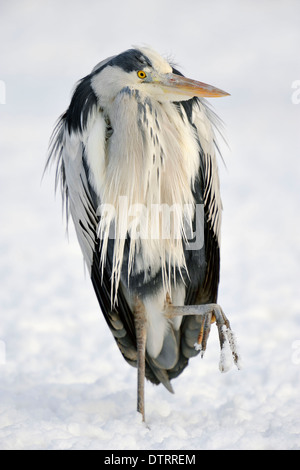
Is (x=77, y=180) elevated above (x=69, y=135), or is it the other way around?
(x=69, y=135)

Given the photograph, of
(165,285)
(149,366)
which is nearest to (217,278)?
(165,285)

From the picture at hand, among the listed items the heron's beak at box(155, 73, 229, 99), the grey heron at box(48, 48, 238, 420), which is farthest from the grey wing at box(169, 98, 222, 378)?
the heron's beak at box(155, 73, 229, 99)

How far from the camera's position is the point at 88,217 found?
83.0 inches

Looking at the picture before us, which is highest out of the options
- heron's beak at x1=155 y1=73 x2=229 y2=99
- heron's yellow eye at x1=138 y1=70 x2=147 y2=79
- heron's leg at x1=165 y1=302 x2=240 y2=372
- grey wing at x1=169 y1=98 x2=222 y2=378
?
heron's yellow eye at x1=138 y1=70 x2=147 y2=79

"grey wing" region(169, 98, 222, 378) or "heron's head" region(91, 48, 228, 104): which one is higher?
"heron's head" region(91, 48, 228, 104)

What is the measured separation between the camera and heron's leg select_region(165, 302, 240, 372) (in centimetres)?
193

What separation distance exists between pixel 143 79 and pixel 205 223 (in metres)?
0.54

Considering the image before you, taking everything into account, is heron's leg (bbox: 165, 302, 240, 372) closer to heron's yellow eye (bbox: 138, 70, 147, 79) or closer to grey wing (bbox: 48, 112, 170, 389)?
grey wing (bbox: 48, 112, 170, 389)

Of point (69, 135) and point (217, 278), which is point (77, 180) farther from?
point (217, 278)

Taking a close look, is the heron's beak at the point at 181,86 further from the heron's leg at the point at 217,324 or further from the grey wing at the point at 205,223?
the heron's leg at the point at 217,324

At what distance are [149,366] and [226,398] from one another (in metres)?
0.35
